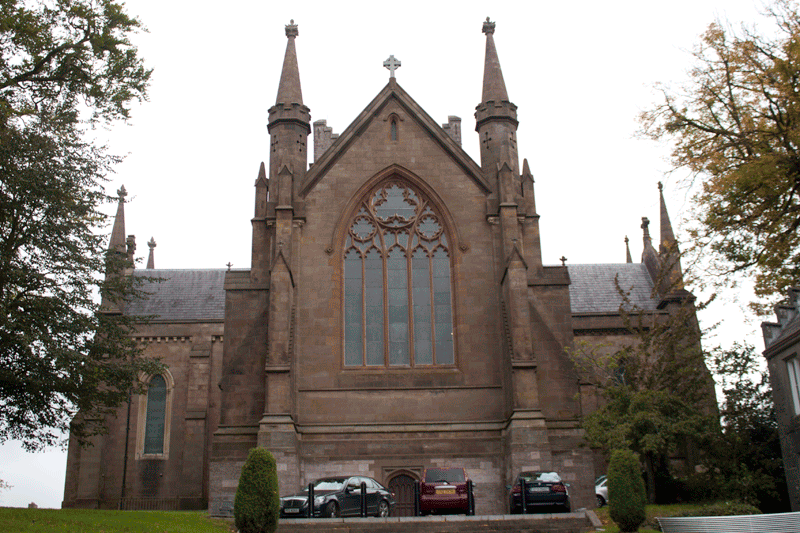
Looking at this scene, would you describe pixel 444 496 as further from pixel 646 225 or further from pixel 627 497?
pixel 646 225

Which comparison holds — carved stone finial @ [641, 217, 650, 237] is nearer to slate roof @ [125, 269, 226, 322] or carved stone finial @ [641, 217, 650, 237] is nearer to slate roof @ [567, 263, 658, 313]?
slate roof @ [567, 263, 658, 313]

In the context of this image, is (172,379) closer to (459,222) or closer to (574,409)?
(459,222)

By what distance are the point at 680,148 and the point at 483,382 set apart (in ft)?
33.5

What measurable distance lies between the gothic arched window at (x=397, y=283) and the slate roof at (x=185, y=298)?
40.2ft

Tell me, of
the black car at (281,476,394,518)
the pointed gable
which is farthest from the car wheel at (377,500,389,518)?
the pointed gable

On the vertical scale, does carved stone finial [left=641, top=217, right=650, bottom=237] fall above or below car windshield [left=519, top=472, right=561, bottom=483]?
above

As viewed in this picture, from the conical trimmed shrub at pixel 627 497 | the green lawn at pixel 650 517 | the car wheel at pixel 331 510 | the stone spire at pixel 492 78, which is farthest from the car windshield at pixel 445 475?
the stone spire at pixel 492 78

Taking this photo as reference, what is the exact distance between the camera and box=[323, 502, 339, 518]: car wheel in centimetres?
1978

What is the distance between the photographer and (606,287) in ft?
135

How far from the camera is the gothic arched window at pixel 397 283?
88.9 feet

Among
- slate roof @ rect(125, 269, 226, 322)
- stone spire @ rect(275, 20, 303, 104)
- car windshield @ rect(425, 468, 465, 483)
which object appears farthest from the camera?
slate roof @ rect(125, 269, 226, 322)

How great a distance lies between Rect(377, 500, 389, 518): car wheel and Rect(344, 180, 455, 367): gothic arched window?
622 centimetres

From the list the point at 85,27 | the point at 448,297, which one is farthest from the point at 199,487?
the point at 85,27

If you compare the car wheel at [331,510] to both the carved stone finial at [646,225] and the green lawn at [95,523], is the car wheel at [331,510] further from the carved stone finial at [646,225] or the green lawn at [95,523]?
the carved stone finial at [646,225]
